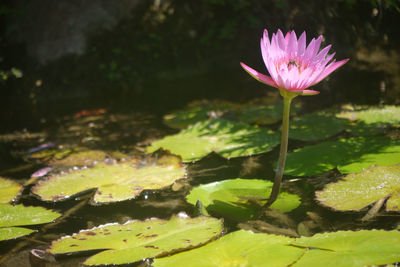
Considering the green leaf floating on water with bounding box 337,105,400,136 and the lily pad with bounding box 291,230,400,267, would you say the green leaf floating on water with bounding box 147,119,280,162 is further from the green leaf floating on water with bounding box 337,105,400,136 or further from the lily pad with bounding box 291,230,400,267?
the lily pad with bounding box 291,230,400,267

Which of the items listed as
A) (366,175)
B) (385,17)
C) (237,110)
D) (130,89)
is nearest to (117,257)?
(366,175)

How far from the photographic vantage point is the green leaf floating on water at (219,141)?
5.70 feet

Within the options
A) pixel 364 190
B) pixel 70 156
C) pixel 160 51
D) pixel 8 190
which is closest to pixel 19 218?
pixel 8 190

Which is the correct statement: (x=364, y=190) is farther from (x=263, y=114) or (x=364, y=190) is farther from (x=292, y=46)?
(x=263, y=114)

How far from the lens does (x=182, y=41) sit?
415 cm

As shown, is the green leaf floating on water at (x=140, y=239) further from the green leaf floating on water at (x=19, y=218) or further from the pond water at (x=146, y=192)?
the green leaf floating on water at (x=19, y=218)

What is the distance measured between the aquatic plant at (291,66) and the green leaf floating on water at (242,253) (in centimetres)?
25

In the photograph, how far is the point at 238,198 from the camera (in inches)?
49.6

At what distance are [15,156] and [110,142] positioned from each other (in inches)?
19.9

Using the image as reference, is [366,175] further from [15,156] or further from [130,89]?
[130,89]

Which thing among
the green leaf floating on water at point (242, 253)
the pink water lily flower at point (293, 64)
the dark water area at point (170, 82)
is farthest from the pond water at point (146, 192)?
the pink water lily flower at point (293, 64)

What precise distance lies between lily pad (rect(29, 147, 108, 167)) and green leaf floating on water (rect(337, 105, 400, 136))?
1.28 meters

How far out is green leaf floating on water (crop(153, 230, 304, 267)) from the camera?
865 mm

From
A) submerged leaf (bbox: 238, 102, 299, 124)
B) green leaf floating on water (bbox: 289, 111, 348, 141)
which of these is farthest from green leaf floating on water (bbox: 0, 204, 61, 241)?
submerged leaf (bbox: 238, 102, 299, 124)
